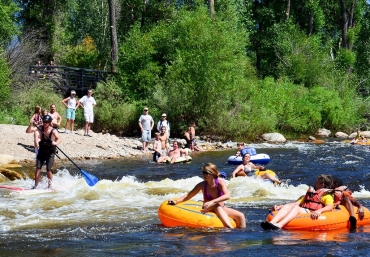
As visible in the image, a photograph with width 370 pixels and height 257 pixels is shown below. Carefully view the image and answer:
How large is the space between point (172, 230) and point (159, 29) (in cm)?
2230

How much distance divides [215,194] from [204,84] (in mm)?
17121

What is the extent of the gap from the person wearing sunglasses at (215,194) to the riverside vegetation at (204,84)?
50.4 feet

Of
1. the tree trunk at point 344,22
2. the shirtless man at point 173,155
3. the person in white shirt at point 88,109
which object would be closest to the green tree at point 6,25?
the person in white shirt at point 88,109

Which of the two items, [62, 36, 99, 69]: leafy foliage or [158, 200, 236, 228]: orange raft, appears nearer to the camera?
[158, 200, 236, 228]: orange raft

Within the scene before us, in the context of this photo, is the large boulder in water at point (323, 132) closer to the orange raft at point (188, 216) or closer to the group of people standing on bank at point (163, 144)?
the group of people standing on bank at point (163, 144)

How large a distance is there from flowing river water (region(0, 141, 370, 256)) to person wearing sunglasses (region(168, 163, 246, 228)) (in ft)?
0.73

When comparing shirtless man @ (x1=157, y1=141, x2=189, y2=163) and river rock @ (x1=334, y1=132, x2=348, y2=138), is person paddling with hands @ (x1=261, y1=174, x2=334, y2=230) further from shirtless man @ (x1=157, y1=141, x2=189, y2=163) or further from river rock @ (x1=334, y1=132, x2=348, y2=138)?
river rock @ (x1=334, y1=132, x2=348, y2=138)

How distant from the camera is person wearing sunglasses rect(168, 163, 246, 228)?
8969 millimetres

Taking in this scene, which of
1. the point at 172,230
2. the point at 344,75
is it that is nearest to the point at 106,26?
the point at 344,75

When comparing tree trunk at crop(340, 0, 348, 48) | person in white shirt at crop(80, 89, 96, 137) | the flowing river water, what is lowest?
the flowing river water

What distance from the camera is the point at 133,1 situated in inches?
1543

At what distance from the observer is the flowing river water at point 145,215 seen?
8.05 m

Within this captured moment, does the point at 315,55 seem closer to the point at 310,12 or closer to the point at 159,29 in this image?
the point at 310,12

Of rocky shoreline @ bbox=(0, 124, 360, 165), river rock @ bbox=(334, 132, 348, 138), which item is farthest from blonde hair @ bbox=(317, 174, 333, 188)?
river rock @ bbox=(334, 132, 348, 138)
